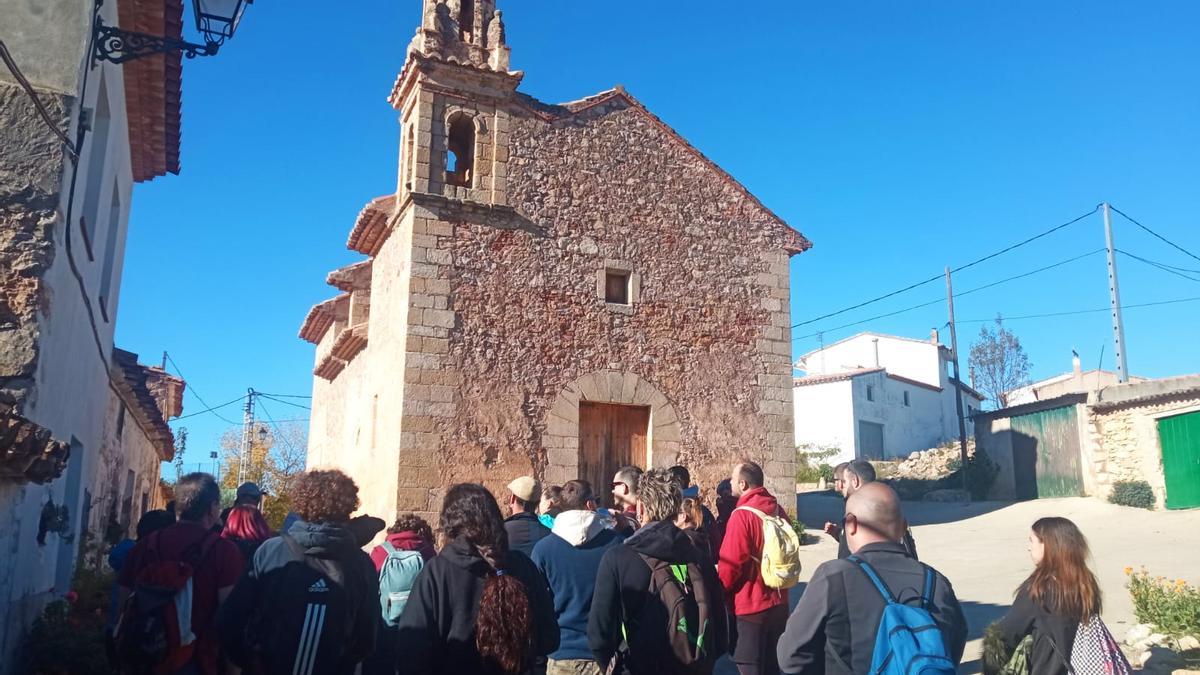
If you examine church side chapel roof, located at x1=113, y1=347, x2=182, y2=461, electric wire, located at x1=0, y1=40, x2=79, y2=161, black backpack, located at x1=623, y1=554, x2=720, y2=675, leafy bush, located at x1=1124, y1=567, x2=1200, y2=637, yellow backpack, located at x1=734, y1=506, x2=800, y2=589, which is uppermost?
electric wire, located at x1=0, y1=40, x2=79, y2=161

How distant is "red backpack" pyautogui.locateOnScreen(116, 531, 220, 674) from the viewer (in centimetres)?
345

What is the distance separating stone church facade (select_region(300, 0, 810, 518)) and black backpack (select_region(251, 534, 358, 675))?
702 centimetres

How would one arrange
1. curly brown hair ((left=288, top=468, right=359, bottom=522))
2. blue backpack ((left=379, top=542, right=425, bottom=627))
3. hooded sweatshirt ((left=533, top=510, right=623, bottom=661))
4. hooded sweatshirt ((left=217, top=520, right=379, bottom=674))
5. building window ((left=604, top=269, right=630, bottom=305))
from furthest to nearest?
building window ((left=604, top=269, right=630, bottom=305))
blue backpack ((left=379, top=542, right=425, bottom=627))
hooded sweatshirt ((left=533, top=510, right=623, bottom=661))
curly brown hair ((left=288, top=468, right=359, bottom=522))
hooded sweatshirt ((left=217, top=520, right=379, bottom=674))

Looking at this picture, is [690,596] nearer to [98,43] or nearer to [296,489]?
[296,489]

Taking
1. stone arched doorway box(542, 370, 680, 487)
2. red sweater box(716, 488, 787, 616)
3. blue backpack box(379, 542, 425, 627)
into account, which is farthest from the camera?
stone arched doorway box(542, 370, 680, 487)

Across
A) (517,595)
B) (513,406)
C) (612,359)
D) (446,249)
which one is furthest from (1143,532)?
(517,595)

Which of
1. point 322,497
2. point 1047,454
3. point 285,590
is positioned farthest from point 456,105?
point 1047,454

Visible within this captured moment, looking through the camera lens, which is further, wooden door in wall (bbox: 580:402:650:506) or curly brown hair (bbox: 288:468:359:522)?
wooden door in wall (bbox: 580:402:650:506)

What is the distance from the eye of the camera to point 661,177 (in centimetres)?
1255

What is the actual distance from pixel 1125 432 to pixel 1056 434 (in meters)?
1.80

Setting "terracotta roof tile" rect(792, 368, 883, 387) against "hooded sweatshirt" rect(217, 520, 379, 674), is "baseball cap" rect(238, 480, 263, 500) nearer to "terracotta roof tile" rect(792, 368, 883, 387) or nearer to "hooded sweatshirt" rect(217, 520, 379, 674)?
"hooded sweatshirt" rect(217, 520, 379, 674)

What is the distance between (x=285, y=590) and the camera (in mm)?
3213

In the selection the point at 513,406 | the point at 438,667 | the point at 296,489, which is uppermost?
the point at 513,406

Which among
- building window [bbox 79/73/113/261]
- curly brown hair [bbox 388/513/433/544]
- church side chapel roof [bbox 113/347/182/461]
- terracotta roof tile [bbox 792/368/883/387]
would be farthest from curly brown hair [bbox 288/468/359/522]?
terracotta roof tile [bbox 792/368/883/387]
